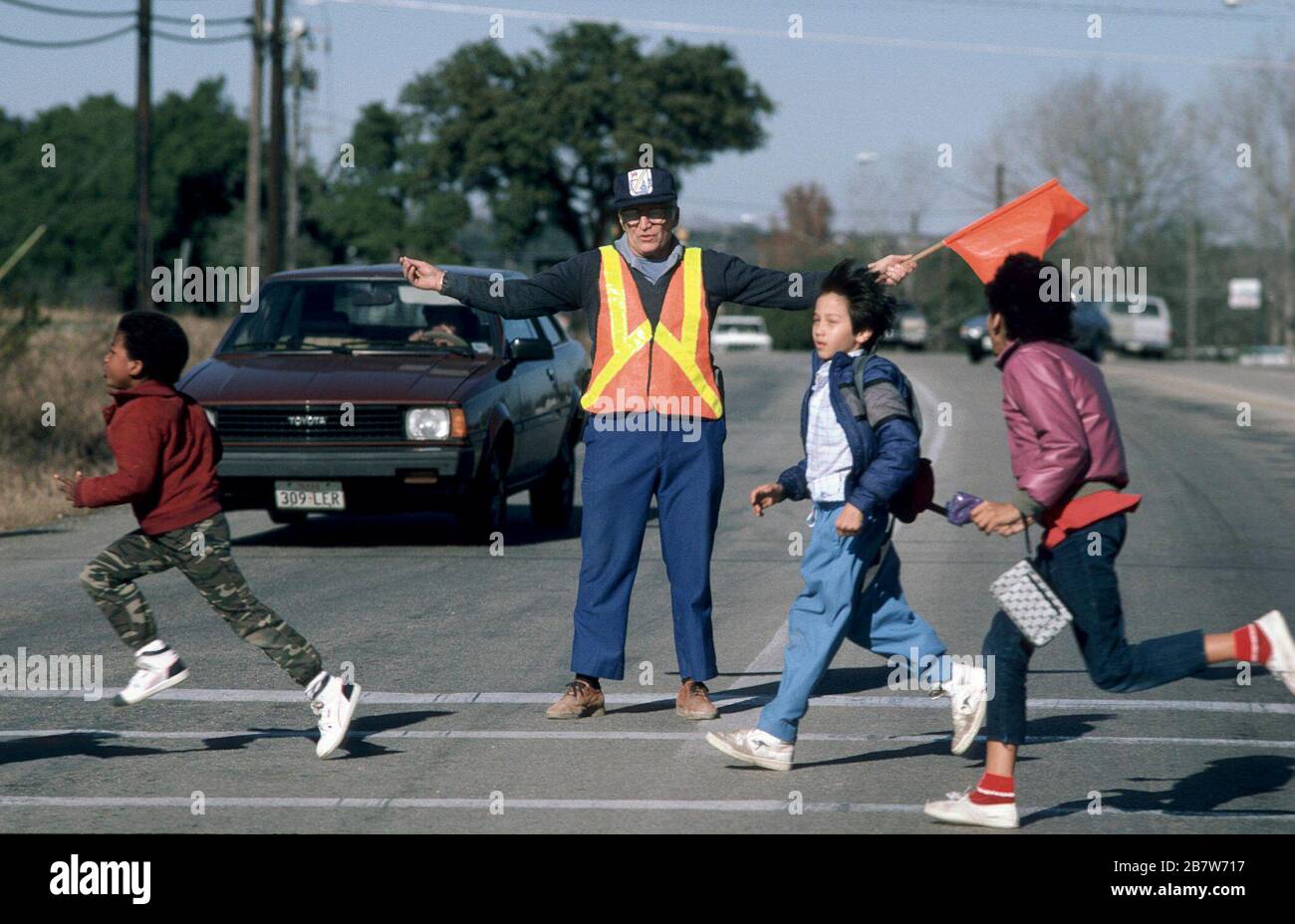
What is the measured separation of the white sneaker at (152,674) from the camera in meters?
6.87

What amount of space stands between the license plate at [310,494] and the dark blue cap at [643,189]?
18.2 feet

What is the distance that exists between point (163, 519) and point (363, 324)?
6745 mm

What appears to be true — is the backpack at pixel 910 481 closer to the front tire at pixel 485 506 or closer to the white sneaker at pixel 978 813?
the white sneaker at pixel 978 813

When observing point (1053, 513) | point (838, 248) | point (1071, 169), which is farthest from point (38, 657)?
point (838, 248)

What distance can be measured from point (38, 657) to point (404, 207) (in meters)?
74.1

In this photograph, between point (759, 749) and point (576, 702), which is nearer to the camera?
point (759, 749)

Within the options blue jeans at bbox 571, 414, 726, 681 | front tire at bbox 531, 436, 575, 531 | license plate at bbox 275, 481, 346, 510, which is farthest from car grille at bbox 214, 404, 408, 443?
blue jeans at bbox 571, 414, 726, 681

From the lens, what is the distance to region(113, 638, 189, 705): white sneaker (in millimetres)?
6871

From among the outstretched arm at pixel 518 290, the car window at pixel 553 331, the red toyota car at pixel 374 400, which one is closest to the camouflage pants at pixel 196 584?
the outstretched arm at pixel 518 290

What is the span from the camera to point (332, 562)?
12.3m

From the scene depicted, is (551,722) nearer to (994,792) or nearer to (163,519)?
(163,519)

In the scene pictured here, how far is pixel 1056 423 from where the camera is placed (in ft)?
18.4

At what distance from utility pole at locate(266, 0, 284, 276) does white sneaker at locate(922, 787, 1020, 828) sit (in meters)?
27.0

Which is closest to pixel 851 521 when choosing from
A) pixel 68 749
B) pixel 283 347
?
pixel 68 749
